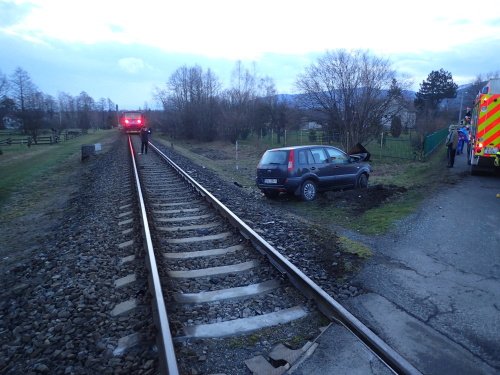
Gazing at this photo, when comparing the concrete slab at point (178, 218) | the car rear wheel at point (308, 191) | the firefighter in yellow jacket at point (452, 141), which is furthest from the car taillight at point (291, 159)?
the firefighter in yellow jacket at point (452, 141)

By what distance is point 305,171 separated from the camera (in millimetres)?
11414

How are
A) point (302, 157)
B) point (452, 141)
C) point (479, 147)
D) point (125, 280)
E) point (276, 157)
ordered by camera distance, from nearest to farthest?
point (125, 280), point (302, 157), point (276, 157), point (479, 147), point (452, 141)

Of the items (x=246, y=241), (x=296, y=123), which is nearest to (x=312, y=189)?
(x=246, y=241)

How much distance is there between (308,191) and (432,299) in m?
6.86

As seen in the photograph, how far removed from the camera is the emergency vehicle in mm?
13852

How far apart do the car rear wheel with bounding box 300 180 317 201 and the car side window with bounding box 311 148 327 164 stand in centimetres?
72

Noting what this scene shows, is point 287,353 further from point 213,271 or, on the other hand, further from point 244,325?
point 213,271

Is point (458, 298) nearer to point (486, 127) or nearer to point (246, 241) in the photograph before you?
point (246, 241)

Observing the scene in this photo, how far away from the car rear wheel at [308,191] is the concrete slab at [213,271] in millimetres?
5846

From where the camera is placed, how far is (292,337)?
3.98 metres

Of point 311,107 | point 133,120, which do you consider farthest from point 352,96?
point 133,120

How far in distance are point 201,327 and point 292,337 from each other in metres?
0.98

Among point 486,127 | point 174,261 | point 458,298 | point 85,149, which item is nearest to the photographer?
point 458,298

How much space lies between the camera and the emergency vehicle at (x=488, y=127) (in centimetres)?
1385
